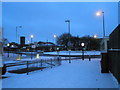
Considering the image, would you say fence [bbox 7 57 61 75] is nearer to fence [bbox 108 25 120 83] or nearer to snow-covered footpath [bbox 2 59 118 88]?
snow-covered footpath [bbox 2 59 118 88]

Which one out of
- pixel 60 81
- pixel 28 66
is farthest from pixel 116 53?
pixel 28 66

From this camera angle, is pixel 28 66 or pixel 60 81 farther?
pixel 28 66

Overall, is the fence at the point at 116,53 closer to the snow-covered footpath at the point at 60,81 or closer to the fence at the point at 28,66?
the snow-covered footpath at the point at 60,81

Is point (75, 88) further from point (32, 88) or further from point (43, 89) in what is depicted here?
point (32, 88)

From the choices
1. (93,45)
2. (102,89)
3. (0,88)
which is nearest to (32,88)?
(0,88)

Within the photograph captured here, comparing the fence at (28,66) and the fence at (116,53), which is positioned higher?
the fence at (116,53)

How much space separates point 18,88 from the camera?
7660 millimetres

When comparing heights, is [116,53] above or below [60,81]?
above

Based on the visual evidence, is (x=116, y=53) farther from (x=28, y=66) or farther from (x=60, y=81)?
(x=28, y=66)

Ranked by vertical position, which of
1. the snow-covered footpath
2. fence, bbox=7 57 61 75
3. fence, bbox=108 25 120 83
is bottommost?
fence, bbox=7 57 61 75

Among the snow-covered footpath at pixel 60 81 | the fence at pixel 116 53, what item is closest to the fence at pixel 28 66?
the snow-covered footpath at pixel 60 81

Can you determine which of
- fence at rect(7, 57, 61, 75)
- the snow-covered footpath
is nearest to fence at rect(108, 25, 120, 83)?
the snow-covered footpath

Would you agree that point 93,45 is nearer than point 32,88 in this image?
No

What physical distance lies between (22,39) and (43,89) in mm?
146856
